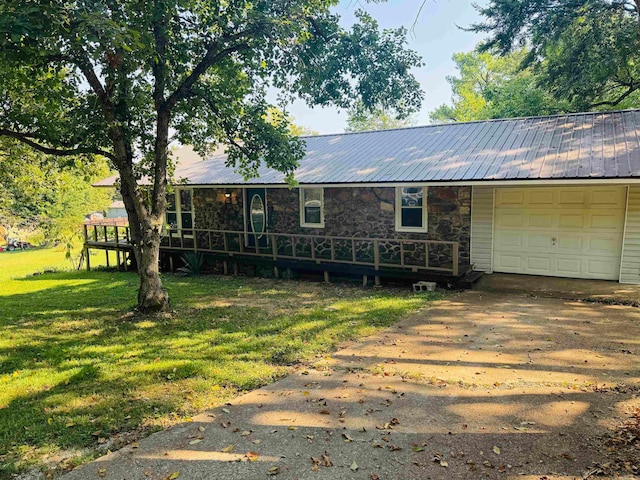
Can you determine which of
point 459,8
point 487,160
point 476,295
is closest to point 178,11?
point 459,8

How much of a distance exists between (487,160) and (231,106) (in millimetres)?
5910

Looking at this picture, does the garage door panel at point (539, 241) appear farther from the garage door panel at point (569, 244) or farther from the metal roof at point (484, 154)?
the metal roof at point (484, 154)

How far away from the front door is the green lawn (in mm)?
2688

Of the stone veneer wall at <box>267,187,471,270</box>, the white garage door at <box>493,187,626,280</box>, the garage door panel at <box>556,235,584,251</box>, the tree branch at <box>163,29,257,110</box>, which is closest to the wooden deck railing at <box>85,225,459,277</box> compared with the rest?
the stone veneer wall at <box>267,187,471,270</box>

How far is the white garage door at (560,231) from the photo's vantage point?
956cm

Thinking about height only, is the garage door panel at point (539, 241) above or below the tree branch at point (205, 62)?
below

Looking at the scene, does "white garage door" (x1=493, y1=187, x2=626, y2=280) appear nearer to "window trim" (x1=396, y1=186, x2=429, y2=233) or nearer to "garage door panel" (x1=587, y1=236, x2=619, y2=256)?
"garage door panel" (x1=587, y1=236, x2=619, y2=256)

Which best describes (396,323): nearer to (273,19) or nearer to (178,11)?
(273,19)

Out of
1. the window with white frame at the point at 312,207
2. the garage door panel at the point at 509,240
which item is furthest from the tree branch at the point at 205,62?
the garage door panel at the point at 509,240

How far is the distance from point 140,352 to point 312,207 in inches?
295

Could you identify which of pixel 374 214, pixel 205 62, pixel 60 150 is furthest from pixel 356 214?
pixel 60 150

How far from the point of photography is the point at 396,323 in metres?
7.42

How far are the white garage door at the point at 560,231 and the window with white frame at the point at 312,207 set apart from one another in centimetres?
473

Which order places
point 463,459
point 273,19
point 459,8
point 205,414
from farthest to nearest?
point 273,19 → point 459,8 → point 205,414 → point 463,459
